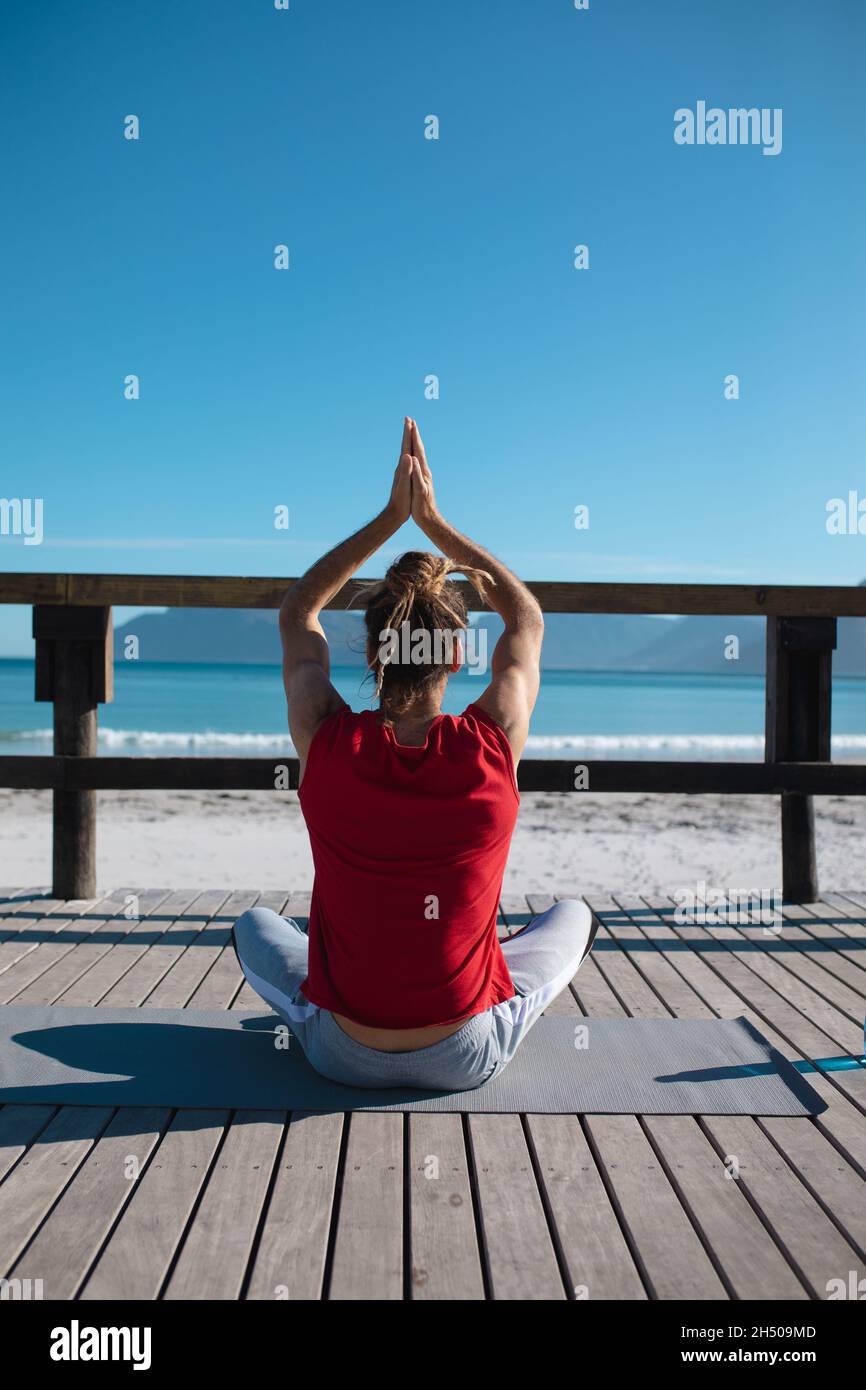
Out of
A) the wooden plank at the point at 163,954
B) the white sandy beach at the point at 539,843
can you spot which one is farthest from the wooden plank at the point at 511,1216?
the white sandy beach at the point at 539,843

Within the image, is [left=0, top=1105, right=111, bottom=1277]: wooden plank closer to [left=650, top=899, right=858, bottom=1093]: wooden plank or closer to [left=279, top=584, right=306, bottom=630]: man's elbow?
[left=279, top=584, right=306, bottom=630]: man's elbow

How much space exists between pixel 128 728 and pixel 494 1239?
95.9ft

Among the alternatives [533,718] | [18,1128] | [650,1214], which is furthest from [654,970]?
[533,718]

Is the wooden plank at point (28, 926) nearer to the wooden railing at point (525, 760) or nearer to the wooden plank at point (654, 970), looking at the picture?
the wooden railing at point (525, 760)

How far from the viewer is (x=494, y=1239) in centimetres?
170

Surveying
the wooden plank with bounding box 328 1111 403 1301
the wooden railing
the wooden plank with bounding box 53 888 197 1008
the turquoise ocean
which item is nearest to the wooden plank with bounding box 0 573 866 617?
the wooden railing

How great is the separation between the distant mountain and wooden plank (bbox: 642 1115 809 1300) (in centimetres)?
5561

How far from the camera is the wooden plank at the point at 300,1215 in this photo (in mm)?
1562

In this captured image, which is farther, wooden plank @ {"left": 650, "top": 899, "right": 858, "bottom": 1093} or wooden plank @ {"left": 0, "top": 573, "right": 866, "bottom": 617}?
wooden plank @ {"left": 0, "top": 573, "right": 866, "bottom": 617}

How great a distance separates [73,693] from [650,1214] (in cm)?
338

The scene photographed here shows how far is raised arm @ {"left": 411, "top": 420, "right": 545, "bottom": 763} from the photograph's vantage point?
2.07m
